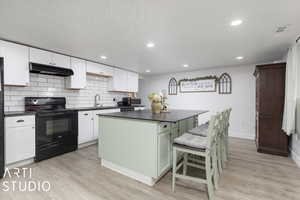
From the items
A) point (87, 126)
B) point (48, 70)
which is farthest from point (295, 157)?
point (48, 70)

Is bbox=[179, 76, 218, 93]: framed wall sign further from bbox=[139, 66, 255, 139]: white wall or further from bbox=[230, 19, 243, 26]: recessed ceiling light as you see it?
bbox=[230, 19, 243, 26]: recessed ceiling light

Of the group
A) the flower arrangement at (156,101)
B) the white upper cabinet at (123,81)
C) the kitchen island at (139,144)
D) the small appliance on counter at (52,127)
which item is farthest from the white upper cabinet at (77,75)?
the flower arrangement at (156,101)

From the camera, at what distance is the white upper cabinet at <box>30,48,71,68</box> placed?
2828 mm

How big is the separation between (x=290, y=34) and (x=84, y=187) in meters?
3.85

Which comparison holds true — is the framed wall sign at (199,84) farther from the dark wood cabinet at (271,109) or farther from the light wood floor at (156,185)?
the light wood floor at (156,185)

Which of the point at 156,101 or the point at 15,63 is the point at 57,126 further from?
the point at 156,101

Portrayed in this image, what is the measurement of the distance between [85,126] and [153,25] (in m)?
2.78

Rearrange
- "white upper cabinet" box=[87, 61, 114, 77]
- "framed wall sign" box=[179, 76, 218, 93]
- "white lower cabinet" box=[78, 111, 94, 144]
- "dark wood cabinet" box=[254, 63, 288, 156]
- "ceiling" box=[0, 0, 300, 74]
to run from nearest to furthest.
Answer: "ceiling" box=[0, 0, 300, 74] < "dark wood cabinet" box=[254, 63, 288, 156] < "white lower cabinet" box=[78, 111, 94, 144] < "white upper cabinet" box=[87, 61, 114, 77] < "framed wall sign" box=[179, 76, 218, 93]

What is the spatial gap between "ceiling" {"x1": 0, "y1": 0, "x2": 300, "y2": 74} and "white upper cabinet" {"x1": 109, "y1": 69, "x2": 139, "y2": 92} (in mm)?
1603

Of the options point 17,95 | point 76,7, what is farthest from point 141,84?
point 76,7

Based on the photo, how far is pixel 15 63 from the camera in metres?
2.59

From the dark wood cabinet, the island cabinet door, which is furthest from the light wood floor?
the dark wood cabinet

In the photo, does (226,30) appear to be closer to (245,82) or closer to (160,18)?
(160,18)

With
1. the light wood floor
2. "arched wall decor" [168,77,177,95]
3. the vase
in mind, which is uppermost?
"arched wall decor" [168,77,177,95]
